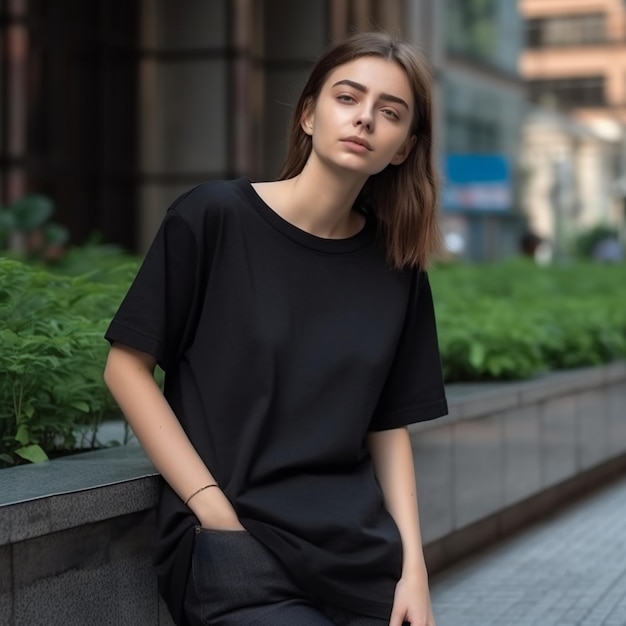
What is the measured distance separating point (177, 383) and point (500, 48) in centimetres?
4528

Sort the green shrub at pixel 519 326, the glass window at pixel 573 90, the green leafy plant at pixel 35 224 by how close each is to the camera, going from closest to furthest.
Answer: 1. the green shrub at pixel 519 326
2. the green leafy plant at pixel 35 224
3. the glass window at pixel 573 90

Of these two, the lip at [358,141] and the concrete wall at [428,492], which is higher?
the lip at [358,141]

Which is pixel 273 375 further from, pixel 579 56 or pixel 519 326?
pixel 579 56

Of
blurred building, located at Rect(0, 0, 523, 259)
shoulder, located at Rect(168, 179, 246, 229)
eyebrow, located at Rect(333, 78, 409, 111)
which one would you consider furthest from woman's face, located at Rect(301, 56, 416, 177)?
blurred building, located at Rect(0, 0, 523, 259)

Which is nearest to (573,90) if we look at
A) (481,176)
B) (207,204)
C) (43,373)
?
(481,176)

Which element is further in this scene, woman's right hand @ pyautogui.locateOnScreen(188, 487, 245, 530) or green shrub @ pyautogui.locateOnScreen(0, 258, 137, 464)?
green shrub @ pyautogui.locateOnScreen(0, 258, 137, 464)

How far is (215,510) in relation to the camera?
3141 millimetres

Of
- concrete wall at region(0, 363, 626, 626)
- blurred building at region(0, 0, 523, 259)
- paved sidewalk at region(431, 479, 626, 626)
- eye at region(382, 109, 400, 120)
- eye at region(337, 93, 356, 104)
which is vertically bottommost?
paved sidewalk at region(431, 479, 626, 626)

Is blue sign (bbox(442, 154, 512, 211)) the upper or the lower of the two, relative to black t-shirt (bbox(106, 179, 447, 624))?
upper

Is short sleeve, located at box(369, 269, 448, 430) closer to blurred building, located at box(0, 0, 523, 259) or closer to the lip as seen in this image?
the lip

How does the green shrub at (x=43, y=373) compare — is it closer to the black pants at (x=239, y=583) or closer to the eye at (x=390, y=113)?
the black pants at (x=239, y=583)

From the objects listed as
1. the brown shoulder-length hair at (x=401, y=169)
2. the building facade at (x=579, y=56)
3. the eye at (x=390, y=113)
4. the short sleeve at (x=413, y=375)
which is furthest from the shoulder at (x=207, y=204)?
the building facade at (x=579, y=56)

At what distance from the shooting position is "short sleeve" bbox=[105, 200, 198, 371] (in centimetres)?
315

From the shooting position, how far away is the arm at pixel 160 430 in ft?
10.4
